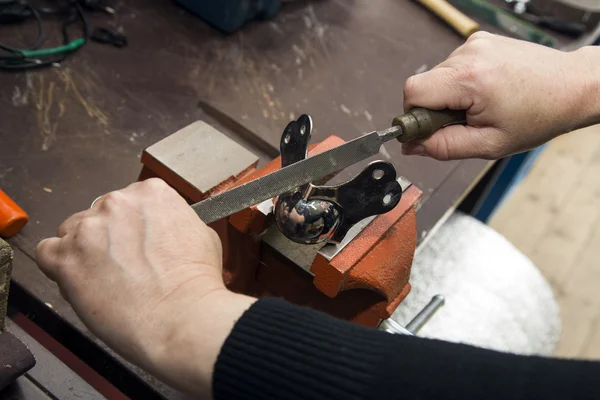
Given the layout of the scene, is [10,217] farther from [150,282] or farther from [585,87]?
[585,87]

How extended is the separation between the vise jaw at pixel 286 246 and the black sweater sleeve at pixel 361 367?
0.19 m

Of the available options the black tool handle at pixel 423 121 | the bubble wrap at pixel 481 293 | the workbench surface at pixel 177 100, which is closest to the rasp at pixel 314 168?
the black tool handle at pixel 423 121

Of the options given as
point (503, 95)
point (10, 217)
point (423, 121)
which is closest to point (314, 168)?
point (423, 121)

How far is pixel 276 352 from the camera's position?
540 mm

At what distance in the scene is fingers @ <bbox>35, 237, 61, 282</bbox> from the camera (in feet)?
2.07

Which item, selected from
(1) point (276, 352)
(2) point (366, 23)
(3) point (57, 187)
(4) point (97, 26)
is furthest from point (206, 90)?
(1) point (276, 352)

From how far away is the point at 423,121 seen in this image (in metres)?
0.84

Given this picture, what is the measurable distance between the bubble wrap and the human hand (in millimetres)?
554

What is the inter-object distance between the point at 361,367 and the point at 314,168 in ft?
0.95

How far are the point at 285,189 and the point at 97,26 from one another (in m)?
0.74

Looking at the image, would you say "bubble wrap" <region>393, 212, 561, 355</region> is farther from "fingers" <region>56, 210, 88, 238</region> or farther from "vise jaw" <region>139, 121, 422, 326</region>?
"fingers" <region>56, 210, 88, 238</region>

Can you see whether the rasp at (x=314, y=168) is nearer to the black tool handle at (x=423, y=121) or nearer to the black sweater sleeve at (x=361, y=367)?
the black tool handle at (x=423, y=121)

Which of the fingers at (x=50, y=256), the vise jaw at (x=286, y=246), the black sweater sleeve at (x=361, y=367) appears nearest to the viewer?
the black sweater sleeve at (x=361, y=367)

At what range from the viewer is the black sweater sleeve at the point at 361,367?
484 mm
